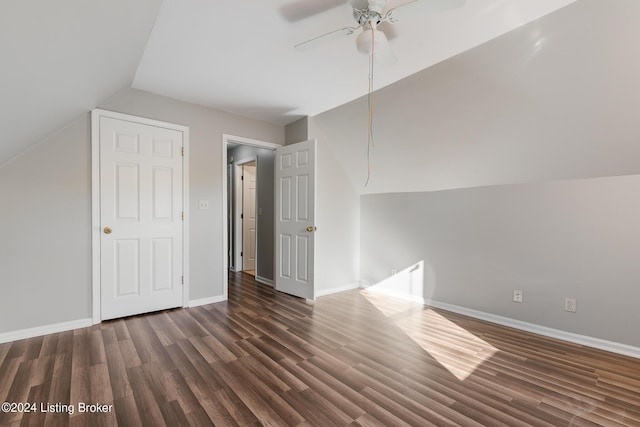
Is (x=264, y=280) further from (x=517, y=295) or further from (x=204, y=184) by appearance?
(x=517, y=295)

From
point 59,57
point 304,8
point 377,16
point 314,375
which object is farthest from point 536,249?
point 59,57

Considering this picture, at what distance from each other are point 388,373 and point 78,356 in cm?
241

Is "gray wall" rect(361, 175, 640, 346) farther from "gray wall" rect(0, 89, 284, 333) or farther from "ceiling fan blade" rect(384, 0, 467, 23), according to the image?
"gray wall" rect(0, 89, 284, 333)

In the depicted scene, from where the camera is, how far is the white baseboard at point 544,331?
2.43m

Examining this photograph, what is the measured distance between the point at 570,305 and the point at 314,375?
7.96 ft

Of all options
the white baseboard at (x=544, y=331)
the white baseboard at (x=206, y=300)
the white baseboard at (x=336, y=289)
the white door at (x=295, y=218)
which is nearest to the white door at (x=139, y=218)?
the white baseboard at (x=206, y=300)

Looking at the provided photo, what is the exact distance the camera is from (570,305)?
270cm

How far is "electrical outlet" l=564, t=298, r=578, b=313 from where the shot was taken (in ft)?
8.79

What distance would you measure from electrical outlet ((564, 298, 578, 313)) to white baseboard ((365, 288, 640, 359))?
21cm

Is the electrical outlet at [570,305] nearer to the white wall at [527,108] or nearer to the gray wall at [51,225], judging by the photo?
the white wall at [527,108]

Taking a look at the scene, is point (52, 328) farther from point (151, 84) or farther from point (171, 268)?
point (151, 84)

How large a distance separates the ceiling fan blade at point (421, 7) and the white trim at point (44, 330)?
3.74 metres

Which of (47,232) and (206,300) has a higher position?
(47,232)

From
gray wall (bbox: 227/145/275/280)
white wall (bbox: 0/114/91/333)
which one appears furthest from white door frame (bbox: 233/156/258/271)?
white wall (bbox: 0/114/91/333)
